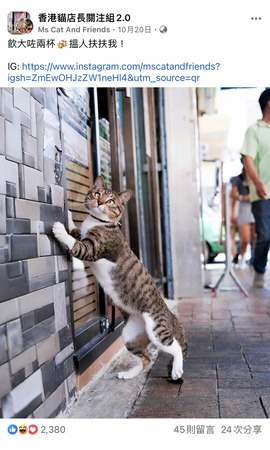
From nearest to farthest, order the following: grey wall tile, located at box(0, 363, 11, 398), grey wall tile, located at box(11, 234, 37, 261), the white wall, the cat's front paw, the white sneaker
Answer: grey wall tile, located at box(0, 363, 11, 398) < grey wall tile, located at box(11, 234, 37, 261) < the cat's front paw < the white wall < the white sneaker

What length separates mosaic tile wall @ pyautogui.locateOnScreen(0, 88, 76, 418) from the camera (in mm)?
1066

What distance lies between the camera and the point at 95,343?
1822mm

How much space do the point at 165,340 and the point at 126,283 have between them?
265 millimetres

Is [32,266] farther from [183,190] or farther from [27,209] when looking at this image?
[183,190]

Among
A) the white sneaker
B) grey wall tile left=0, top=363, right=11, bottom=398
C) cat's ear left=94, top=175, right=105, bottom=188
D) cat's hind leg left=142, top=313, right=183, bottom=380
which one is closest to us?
grey wall tile left=0, top=363, right=11, bottom=398

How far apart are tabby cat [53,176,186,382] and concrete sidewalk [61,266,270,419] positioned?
108 mm

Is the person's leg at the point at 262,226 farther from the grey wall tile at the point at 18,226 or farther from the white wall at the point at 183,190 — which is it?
the grey wall tile at the point at 18,226
